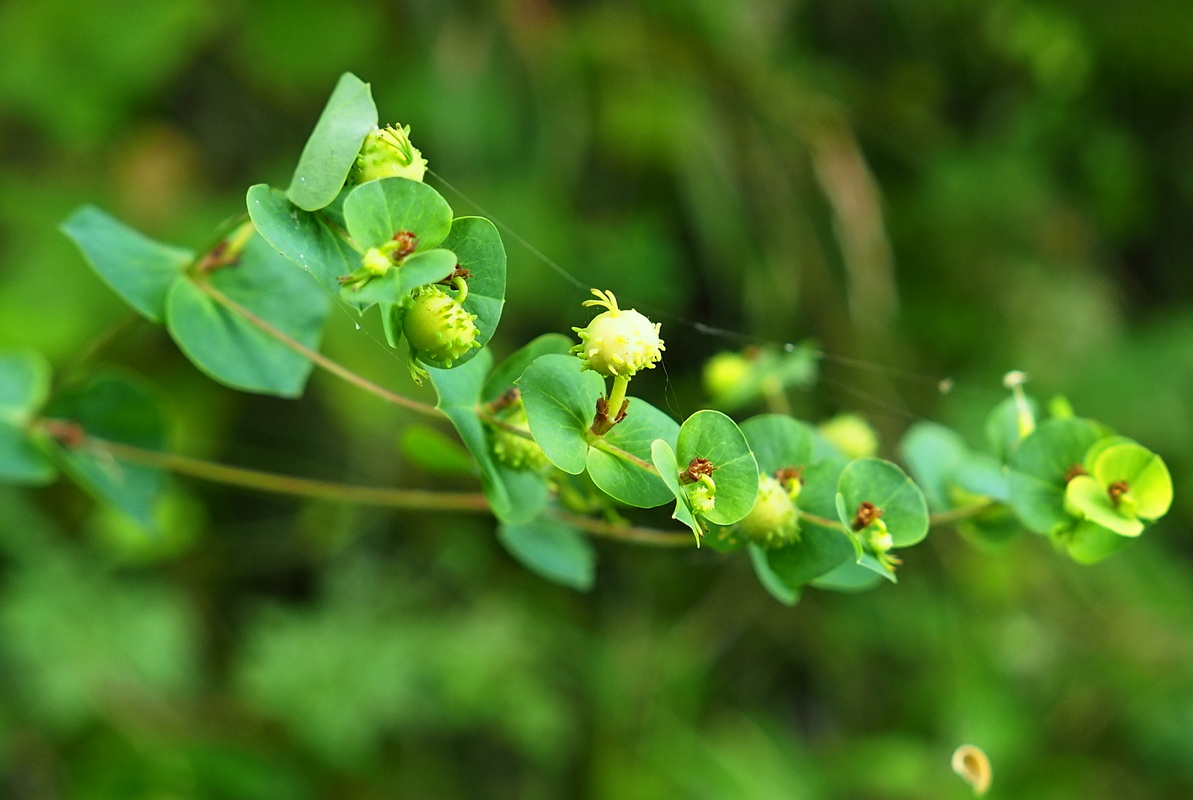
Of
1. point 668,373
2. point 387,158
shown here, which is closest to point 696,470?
point 387,158

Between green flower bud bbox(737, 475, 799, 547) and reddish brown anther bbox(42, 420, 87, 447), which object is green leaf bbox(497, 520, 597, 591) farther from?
reddish brown anther bbox(42, 420, 87, 447)

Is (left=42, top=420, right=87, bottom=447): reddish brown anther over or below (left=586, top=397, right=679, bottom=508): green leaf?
below

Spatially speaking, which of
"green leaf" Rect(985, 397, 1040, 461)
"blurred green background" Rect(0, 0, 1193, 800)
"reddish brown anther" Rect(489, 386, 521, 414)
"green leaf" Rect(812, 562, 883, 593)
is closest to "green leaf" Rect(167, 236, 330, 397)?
"reddish brown anther" Rect(489, 386, 521, 414)

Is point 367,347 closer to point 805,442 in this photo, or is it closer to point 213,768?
point 213,768

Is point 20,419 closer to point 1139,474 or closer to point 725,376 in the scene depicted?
point 725,376

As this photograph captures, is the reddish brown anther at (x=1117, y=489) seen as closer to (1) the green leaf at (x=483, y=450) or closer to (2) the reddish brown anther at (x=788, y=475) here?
(2) the reddish brown anther at (x=788, y=475)

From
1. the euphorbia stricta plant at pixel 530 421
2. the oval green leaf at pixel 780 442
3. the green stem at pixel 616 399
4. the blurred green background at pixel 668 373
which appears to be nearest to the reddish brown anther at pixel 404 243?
the euphorbia stricta plant at pixel 530 421

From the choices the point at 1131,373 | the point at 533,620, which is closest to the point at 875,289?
the point at 1131,373
